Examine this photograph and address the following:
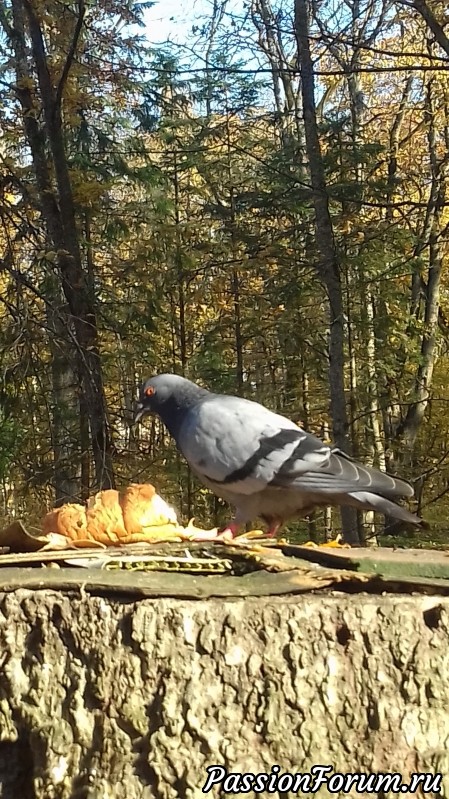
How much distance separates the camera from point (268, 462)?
334 cm

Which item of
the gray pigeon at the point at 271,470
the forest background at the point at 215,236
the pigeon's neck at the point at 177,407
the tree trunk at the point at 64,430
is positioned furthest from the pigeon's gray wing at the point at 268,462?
the tree trunk at the point at 64,430

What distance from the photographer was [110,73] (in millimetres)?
7680

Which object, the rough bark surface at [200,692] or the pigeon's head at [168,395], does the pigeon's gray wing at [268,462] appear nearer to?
the pigeon's head at [168,395]

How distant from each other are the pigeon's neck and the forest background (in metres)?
1.07

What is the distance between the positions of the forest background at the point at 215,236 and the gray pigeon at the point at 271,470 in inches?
65.1

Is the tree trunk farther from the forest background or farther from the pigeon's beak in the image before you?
the pigeon's beak

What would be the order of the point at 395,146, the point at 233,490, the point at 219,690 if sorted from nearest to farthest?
the point at 219,690
the point at 233,490
the point at 395,146

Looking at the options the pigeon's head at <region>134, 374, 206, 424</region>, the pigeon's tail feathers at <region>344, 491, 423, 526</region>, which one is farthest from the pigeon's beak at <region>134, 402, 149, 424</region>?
the pigeon's tail feathers at <region>344, 491, 423, 526</region>

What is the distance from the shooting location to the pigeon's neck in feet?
12.6

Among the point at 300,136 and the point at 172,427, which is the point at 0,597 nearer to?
the point at 172,427

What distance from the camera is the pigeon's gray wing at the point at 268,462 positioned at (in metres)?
3.32

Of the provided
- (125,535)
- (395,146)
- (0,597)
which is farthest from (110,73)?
(0,597)

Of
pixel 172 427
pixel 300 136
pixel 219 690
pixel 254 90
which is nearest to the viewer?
pixel 219 690

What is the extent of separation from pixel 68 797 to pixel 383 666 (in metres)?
0.64
